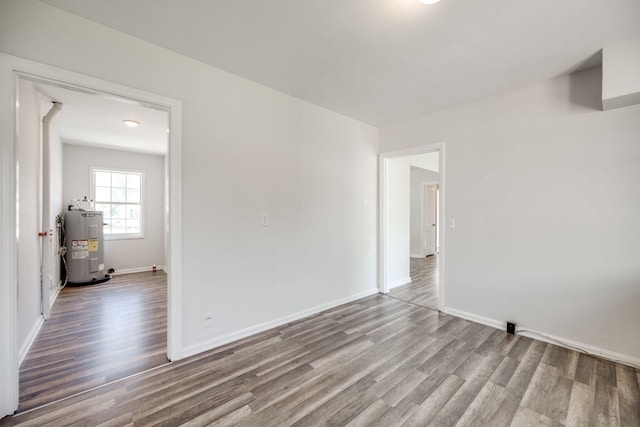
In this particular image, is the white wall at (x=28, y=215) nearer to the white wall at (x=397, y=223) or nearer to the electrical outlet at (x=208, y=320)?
the electrical outlet at (x=208, y=320)

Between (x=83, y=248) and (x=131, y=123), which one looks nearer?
(x=131, y=123)

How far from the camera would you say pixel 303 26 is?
192 centimetres

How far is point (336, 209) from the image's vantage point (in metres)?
3.62

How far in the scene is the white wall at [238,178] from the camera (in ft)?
6.23

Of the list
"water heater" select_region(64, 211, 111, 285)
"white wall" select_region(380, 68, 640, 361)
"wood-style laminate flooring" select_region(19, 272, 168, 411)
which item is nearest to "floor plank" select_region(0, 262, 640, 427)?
"wood-style laminate flooring" select_region(19, 272, 168, 411)

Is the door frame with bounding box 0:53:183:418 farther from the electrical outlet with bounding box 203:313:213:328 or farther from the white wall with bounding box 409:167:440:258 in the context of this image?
the white wall with bounding box 409:167:440:258

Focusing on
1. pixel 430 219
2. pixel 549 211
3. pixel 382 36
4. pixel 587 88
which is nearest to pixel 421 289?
pixel 549 211

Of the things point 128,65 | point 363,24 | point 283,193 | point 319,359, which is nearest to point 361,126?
point 283,193

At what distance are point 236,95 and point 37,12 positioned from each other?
1385 millimetres

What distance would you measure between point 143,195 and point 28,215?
3.44m

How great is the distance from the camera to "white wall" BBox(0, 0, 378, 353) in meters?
1.90

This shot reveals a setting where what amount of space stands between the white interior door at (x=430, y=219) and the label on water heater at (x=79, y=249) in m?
8.16

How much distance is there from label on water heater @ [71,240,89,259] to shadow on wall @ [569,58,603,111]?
7254 mm

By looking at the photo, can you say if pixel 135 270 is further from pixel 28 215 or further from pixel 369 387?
pixel 369 387
